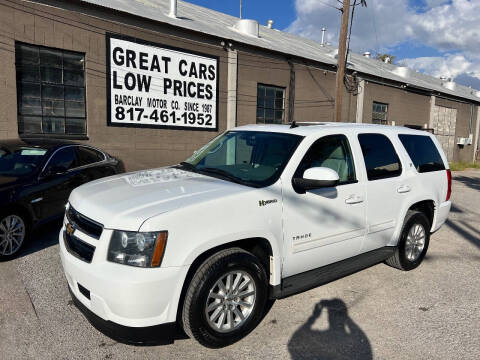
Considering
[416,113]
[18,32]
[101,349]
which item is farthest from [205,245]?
[416,113]

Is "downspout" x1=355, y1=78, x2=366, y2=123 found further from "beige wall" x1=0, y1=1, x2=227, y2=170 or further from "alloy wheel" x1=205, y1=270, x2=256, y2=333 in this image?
"alloy wheel" x1=205, y1=270, x2=256, y2=333

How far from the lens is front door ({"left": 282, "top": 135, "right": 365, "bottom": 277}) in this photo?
3.33m

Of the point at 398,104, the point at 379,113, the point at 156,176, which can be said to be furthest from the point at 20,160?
the point at 398,104

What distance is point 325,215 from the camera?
3.57 m

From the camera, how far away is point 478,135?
29.4 metres

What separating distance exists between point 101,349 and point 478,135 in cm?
3331

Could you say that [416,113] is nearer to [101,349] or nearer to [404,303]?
[404,303]

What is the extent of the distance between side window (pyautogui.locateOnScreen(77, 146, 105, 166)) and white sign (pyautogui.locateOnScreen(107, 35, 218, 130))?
4170 millimetres

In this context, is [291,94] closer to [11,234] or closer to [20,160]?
[20,160]

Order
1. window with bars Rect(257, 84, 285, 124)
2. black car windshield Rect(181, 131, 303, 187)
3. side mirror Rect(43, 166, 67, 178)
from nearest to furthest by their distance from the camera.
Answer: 1. black car windshield Rect(181, 131, 303, 187)
2. side mirror Rect(43, 166, 67, 178)
3. window with bars Rect(257, 84, 285, 124)

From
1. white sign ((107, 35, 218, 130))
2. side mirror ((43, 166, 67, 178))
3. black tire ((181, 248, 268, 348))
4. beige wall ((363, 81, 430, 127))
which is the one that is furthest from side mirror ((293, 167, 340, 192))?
beige wall ((363, 81, 430, 127))

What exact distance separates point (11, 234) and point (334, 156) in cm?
415

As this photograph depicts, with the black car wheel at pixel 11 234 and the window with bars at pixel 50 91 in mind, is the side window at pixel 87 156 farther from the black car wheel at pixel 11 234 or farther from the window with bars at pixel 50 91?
the window with bars at pixel 50 91

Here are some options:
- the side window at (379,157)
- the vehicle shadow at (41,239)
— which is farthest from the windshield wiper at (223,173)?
the vehicle shadow at (41,239)
